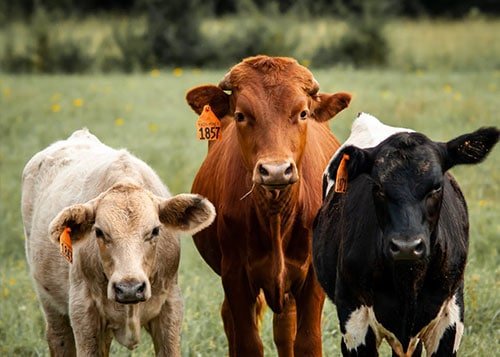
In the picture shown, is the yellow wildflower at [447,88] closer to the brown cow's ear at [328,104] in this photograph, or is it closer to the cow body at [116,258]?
the brown cow's ear at [328,104]

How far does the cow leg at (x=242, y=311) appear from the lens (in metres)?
6.80

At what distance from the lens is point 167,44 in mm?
24562

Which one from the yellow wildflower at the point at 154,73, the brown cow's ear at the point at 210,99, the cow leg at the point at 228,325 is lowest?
the yellow wildflower at the point at 154,73

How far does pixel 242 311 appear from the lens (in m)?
6.83

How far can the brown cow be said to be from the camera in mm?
6312

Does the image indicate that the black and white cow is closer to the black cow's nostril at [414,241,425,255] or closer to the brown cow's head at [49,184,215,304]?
the black cow's nostril at [414,241,425,255]

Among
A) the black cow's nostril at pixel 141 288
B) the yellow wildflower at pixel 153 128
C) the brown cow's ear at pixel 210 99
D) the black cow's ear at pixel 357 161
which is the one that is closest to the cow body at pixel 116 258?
the black cow's nostril at pixel 141 288

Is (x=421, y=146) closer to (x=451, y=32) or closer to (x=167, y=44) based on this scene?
(x=167, y=44)

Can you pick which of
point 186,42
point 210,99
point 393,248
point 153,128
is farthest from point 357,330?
point 186,42

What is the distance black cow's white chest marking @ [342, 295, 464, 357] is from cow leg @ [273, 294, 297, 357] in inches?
55.0

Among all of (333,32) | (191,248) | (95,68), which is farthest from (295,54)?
(191,248)

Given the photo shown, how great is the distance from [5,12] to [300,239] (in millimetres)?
28701

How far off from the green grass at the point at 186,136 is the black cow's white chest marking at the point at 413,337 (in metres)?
1.16

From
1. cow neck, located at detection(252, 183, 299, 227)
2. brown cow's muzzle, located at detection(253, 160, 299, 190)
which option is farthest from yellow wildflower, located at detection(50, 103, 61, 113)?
brown cow's muzzle, located at detection(253, 160, 299, 190)
